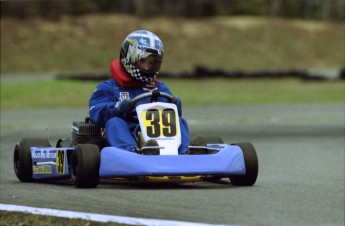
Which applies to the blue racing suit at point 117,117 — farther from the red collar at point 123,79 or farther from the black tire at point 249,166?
the black tire at point 249,166

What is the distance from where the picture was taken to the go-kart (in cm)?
793

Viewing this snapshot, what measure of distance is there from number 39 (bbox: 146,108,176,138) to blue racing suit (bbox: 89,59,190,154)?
0.56ft

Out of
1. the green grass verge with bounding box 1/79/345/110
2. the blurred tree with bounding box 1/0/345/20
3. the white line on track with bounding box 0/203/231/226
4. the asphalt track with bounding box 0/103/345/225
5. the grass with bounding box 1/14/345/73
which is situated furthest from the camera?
the blurred tree with bounding box 1/0/345/20

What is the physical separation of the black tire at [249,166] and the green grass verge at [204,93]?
15.9 metres

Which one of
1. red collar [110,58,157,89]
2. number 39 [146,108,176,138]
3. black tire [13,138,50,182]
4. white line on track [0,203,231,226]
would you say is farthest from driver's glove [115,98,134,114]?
white line on track [0,203,231,226]

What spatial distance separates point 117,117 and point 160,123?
0.39 meters

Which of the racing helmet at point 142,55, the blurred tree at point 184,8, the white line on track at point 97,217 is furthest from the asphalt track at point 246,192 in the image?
the blurred tree at point 184,8

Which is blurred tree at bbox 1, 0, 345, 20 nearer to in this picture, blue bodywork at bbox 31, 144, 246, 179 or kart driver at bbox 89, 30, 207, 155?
kart driver at bbox 89, 30, 207, 155

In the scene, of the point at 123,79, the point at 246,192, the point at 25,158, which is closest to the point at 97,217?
the point at 246,192

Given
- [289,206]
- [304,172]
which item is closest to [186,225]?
[289,206]

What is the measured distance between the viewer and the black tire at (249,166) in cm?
840

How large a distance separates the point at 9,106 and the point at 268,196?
679 inches

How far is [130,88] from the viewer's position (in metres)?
9.23

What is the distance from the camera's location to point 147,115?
861 centimetres
